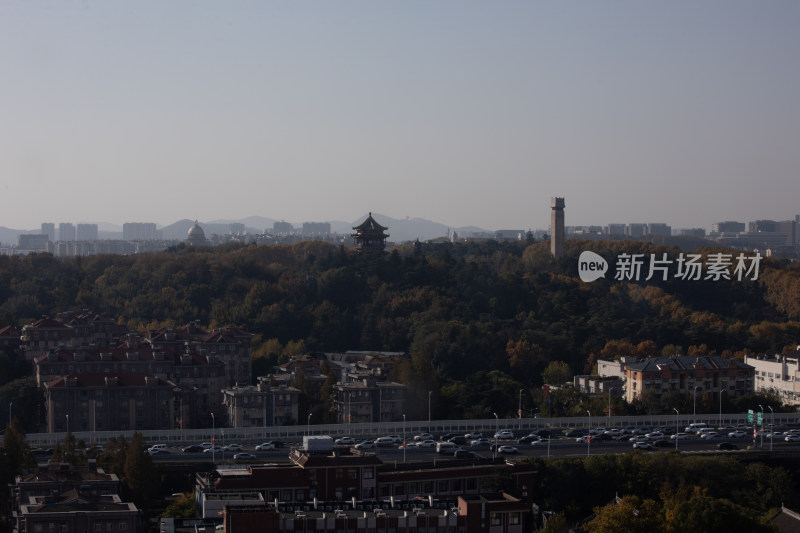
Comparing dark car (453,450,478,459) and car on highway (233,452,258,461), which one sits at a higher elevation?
dark car (453,450,478,459)

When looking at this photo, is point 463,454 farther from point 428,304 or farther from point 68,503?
point 428,304

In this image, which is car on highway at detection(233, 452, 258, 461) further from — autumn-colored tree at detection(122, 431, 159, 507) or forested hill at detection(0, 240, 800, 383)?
forested hill at detection(0, 240, 800, 383)

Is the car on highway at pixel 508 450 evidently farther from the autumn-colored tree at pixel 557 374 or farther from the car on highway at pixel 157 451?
the autumn-colored tree at pixel 557 374

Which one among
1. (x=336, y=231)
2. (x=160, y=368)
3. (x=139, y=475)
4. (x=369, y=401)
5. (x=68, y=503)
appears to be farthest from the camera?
(x=336, y=231)

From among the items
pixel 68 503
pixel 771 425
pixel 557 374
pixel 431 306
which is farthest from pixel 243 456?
pixel 431 306

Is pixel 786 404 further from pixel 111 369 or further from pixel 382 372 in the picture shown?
pixel 111 369

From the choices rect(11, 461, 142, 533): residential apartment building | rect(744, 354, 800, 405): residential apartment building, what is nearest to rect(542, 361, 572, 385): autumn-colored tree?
rect(744, 354, 800, 405): residential apartment building
